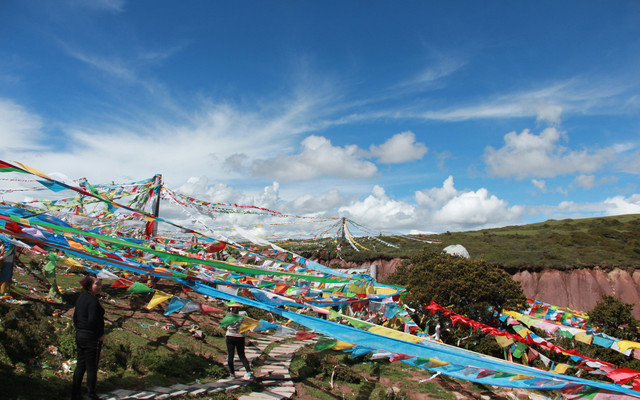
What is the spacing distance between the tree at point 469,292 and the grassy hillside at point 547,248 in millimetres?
10620

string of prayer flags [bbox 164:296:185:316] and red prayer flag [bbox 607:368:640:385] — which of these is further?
string of prayer flags [bbox 164:296:185:316]

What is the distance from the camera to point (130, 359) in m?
6.23

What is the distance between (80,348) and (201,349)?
409 centimetres

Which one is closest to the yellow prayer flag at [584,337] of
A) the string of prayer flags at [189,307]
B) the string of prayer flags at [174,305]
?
the string of prayer flags at [189,307]

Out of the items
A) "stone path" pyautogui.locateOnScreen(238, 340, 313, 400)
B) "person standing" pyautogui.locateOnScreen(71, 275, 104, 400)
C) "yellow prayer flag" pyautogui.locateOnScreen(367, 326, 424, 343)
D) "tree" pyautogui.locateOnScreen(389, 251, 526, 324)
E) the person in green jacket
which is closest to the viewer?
"person standing" pyautogui.locateOnScreen(71, 275, 104, 400)

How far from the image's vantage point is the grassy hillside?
29.7 meters

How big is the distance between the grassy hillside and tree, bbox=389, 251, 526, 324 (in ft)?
34.8

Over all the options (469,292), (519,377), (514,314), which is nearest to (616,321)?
(514,314)

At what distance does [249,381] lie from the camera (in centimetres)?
634

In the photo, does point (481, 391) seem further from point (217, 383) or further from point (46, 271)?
point (46, 271)

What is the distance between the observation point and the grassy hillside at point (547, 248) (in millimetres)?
29688

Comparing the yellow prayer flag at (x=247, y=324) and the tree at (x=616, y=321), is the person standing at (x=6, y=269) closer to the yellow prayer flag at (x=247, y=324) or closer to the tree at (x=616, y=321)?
the yellow prayer flag at (x=247, y=324)

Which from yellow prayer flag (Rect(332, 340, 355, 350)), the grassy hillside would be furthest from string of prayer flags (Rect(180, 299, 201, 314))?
the grassy hillside

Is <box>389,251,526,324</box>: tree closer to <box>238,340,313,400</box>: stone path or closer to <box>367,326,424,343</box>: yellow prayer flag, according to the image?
<box>238,340,313,400</box>: stone path
